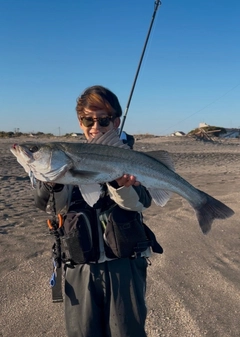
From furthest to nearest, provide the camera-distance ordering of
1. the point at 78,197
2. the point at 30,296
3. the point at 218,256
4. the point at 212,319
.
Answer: the point at 218,256 < the point at 30,296 < the point at 212,319 < the point at 78,197

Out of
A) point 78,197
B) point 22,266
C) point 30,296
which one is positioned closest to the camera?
point 78,197

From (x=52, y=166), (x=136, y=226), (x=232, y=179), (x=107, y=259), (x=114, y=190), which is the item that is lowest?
(x=232, y=179)

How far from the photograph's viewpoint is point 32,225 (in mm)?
7922

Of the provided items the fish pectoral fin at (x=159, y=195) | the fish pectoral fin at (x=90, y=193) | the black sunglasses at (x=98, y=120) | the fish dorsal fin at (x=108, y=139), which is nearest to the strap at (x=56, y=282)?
the fish pectoral fin at (x=90, y=193)

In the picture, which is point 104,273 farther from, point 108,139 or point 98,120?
point 98,120

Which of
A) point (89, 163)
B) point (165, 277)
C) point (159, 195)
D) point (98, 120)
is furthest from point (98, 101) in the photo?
point (165, 277)

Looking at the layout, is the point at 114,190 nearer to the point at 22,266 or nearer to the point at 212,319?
the point at 212,319

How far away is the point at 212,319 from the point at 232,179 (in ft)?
37.9

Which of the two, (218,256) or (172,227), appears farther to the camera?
(172,227)

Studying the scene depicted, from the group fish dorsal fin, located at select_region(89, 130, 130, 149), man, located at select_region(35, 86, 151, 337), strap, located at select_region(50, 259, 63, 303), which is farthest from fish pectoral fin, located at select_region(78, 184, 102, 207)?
strap, located at select_region(50, 259, 63, 303)

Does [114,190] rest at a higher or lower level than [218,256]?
higher

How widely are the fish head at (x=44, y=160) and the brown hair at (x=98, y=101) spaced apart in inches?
27.6

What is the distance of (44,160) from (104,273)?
109 cm

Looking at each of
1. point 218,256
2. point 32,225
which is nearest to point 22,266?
point 32,225
